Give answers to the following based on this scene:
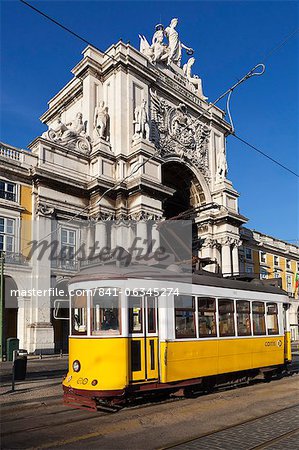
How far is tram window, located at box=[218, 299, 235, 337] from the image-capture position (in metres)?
11.8

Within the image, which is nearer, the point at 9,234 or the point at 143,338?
the point at 143,338

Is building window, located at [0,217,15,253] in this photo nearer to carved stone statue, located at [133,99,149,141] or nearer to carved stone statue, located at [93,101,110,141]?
carved stone statue, located at [93,101,110,141]

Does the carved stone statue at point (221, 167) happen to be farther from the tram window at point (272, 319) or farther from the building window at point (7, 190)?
the tram window at point (272, 319)

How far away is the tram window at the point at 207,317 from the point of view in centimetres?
1109

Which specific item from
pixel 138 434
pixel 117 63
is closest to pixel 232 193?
pixel 117 63

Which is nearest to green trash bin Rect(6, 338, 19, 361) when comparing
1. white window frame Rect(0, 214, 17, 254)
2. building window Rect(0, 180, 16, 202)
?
white window frame Rect(0, 214, 17, 254)

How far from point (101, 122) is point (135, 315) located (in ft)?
77.8

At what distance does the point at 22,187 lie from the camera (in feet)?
88.2

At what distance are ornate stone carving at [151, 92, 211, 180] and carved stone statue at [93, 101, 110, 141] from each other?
421 centimetres

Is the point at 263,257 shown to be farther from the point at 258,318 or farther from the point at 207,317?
the point at 207,317

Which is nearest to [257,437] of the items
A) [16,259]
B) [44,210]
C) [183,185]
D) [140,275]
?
[140,275]

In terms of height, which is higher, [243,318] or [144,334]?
[243,318]

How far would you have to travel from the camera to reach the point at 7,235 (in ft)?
83.8

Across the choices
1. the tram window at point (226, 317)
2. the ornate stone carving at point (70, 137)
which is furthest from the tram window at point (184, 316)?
the ornate stone carving at point (70, 137)
